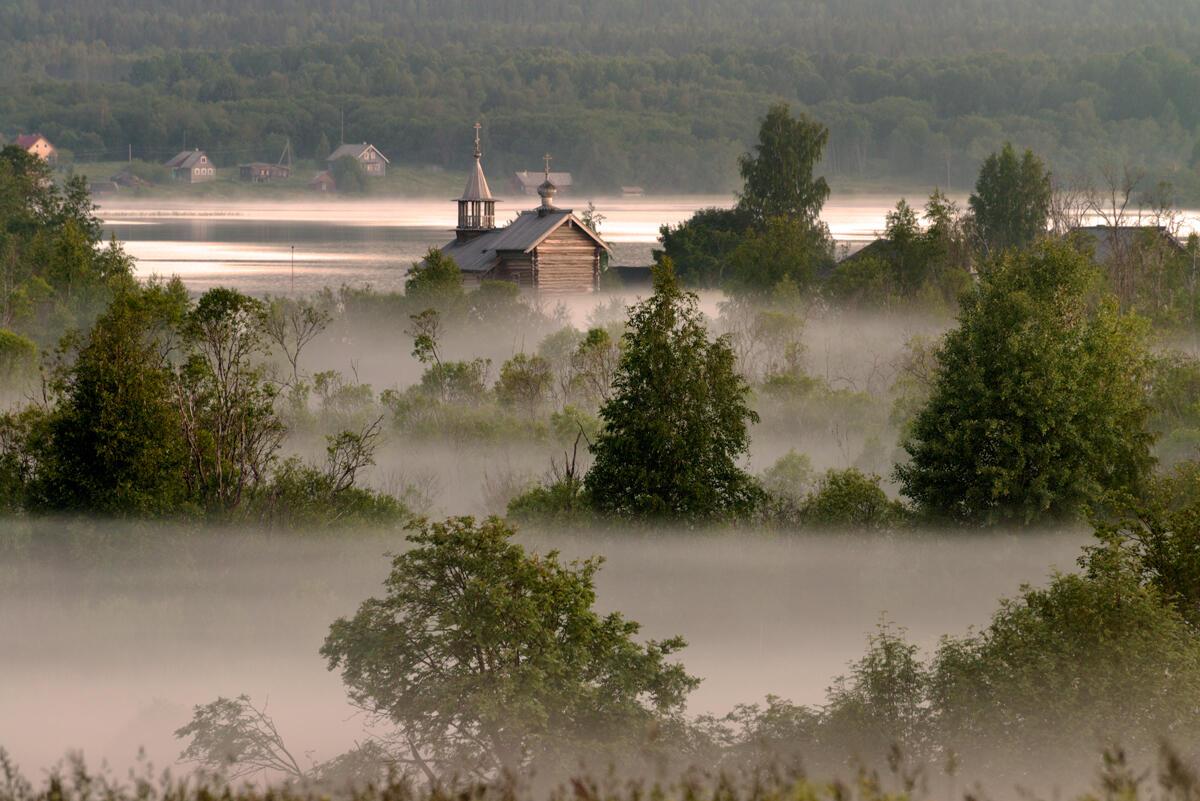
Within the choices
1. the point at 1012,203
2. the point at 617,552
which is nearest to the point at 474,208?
the point at 1012,203

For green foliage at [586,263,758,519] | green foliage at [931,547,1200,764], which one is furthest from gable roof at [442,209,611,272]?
green foliage at [931,547,1200,764]

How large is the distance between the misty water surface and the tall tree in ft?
192

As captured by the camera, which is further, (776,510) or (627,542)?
(776,510)

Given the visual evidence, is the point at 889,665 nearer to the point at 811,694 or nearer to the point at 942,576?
the point at 811,694

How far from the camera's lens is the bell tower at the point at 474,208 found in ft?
292

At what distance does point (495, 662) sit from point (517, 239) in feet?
198

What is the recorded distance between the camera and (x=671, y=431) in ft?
111

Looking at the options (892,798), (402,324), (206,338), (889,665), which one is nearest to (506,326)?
(402,324)

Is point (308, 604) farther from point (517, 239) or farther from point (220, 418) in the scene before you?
point (517, 239)

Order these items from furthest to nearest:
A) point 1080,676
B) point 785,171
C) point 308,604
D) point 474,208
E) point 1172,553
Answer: point 785,171 → point 474,208 → point 308,604 → point 1172,553 → point 1080,676

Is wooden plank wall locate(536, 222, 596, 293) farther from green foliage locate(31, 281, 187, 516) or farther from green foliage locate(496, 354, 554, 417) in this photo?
green foliage locate(31, 281, 187, 516)

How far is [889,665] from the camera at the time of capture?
25.6 meters

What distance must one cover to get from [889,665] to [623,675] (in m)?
4.89

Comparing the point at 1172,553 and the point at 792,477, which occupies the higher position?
the point at 1172,553
